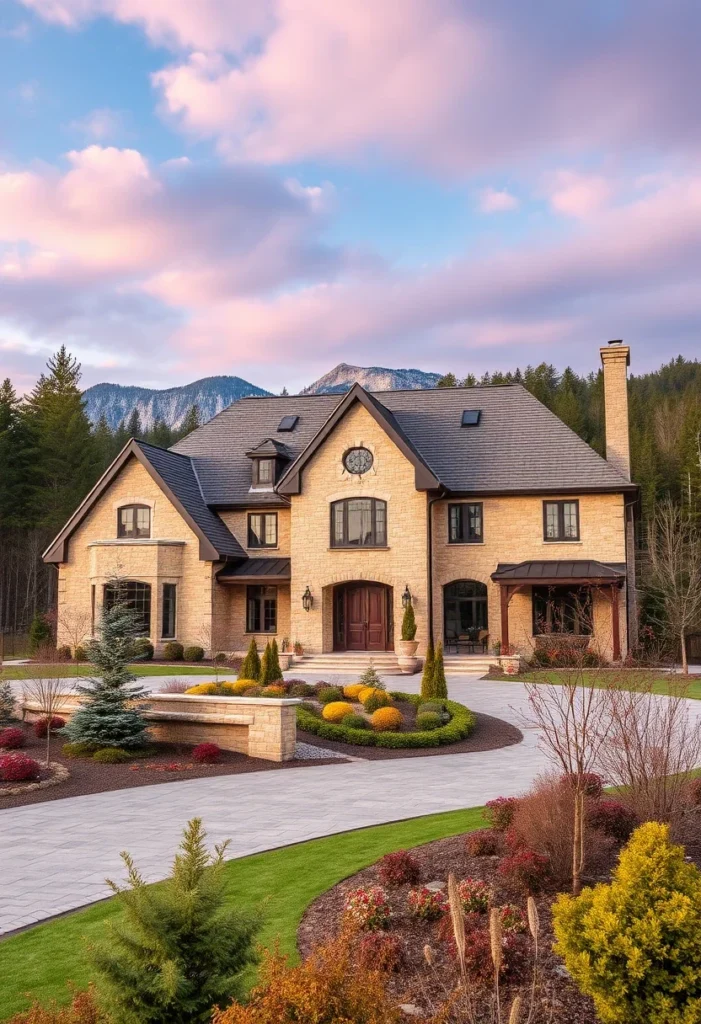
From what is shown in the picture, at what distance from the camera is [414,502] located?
97.0 feet

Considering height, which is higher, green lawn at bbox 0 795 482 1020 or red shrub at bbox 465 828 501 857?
red shrub at bbox 465 828 501 857

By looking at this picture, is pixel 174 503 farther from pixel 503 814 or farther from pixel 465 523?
pixel 503 814

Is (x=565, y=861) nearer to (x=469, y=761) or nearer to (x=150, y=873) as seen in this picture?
(x=150, y=873)

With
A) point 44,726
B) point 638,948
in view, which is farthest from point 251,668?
point 638,948

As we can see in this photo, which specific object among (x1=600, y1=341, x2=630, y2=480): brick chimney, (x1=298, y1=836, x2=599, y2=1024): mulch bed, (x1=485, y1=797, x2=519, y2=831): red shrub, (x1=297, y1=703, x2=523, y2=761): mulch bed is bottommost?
(x1=297, y1=703, x2=523, y2=761): mulch bed

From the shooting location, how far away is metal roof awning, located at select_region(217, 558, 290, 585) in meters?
30.8

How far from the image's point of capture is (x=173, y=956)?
3586 millimetres

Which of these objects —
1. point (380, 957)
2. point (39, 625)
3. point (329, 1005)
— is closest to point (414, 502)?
point (39, 625)

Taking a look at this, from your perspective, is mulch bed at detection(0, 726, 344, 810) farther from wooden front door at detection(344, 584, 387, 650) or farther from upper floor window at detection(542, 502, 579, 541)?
upper floor window at detection(542, 502, 579, 541)

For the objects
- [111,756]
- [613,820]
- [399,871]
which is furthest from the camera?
[111,756]

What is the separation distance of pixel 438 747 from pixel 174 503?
59.0 feet

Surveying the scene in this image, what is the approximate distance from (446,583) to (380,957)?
83.4 ft

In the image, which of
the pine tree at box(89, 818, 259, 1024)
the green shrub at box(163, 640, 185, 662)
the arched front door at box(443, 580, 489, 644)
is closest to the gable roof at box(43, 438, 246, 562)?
the green shrub at box(163, 640, 185, 662)

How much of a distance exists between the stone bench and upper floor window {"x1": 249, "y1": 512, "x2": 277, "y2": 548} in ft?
56.1
